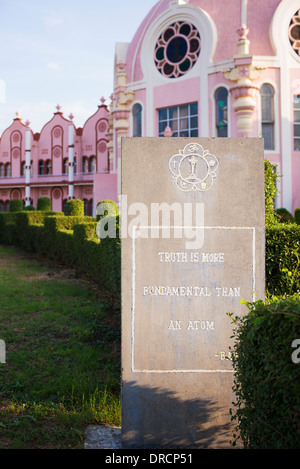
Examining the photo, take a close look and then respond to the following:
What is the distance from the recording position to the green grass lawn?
3525mm

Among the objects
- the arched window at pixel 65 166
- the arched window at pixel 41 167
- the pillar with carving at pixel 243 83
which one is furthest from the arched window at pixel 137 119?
the arched window at pixel 41 167

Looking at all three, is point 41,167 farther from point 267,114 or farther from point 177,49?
point 267,114

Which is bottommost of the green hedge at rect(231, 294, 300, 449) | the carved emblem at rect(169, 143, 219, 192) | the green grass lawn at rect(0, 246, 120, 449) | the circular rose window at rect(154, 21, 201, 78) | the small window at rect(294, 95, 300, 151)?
the green grass lawn at rect(0, 246, 120, 449)

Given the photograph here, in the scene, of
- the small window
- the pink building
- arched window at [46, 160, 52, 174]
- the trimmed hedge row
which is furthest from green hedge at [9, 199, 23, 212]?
arched window at [46, 160, 52, 174]

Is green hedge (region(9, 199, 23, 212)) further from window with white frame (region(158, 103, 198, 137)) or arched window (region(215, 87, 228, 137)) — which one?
arched window (region(215, 87, 228, 137))

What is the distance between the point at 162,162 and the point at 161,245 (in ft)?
2.10

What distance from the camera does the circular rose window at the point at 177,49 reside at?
711 inches

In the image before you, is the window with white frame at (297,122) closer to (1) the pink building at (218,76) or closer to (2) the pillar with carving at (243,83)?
(1) the pink building at (218,76)

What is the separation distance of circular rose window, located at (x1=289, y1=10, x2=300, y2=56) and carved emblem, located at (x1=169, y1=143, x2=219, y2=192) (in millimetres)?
16201

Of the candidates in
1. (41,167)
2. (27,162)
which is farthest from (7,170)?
(41,167)

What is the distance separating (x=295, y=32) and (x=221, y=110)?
4.12 m

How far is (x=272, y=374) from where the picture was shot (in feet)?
7.83

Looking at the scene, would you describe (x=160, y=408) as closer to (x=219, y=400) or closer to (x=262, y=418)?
(x=219, y=400)

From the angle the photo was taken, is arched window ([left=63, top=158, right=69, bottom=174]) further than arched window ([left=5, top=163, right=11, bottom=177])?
No
